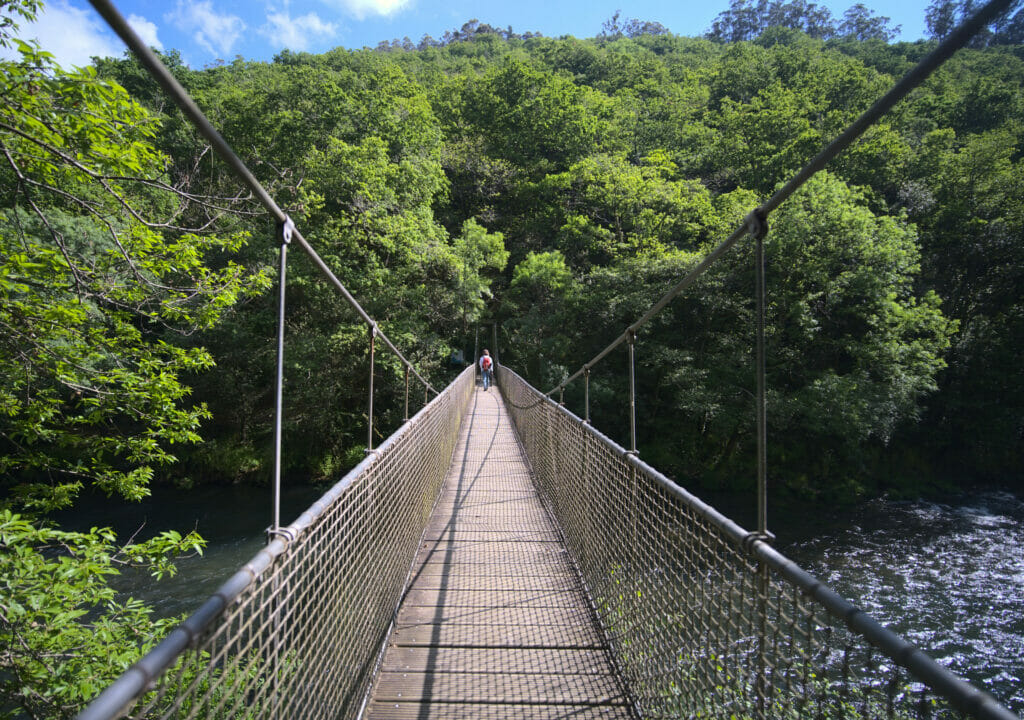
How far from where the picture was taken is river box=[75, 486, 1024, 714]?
634 cm

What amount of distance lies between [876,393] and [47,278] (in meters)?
12.8

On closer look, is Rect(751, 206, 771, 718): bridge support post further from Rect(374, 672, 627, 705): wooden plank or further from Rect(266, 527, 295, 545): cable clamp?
Rect(266, 527, 295, 545): cable clamp

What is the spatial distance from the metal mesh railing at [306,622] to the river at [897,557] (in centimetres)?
532

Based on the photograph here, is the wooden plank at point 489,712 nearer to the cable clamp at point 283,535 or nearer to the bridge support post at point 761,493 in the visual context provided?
the bridge support post at point 761,493

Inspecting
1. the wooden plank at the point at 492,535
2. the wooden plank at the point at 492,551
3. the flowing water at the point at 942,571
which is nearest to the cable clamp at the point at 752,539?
the wooden plank at the point at 492,551

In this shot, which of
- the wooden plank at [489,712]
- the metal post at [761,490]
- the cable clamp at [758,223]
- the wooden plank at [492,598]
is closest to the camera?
the metal post at [761,490]

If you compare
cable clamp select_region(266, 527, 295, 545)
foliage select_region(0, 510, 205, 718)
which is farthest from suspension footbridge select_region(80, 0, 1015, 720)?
foliage select_region(0, 510, 205, 718)

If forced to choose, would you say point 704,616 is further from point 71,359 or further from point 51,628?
point 71,359

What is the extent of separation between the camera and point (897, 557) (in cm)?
881

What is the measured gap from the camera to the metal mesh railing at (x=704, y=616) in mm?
710

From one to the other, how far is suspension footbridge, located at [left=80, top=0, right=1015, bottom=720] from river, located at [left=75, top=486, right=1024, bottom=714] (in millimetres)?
5172

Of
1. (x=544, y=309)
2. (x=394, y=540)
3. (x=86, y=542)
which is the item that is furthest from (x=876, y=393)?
(x=86, y=542)

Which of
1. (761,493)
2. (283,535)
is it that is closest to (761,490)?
(761,493)

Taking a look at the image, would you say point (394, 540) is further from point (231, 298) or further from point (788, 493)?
point (788, 493)
